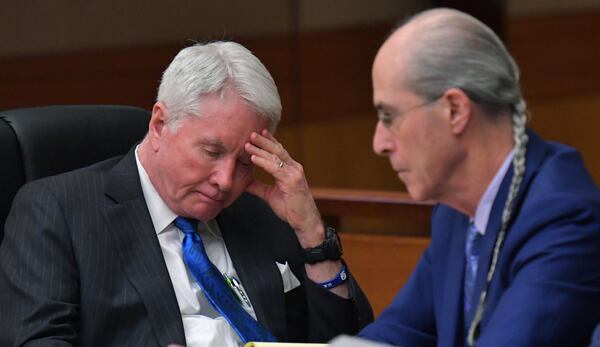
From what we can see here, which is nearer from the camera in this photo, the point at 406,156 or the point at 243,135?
the point at 406,156

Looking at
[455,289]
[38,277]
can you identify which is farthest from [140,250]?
[455,289]

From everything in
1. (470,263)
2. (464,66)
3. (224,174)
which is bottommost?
(224,174)

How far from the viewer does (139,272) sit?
2.69 meters

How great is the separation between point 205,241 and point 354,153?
183 inches

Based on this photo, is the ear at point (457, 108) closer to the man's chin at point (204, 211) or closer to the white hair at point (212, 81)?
the white hair at point (212, 81)

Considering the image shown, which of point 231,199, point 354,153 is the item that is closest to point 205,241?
point 231,199

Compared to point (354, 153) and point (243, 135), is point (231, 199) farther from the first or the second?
point (354, 153)

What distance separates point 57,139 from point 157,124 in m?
0.40

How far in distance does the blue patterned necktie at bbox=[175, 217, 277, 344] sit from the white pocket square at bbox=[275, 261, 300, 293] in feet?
0.62

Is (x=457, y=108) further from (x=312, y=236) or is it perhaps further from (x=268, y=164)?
(x=312, y=236)

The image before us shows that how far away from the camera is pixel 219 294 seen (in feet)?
8.98

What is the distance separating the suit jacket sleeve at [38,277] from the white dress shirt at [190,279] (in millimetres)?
235

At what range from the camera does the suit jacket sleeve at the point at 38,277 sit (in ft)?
8.39

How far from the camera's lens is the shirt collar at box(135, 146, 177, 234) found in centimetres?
279
